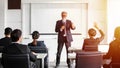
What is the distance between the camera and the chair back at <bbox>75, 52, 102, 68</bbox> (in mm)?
4703

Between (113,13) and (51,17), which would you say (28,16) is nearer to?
(51,17)

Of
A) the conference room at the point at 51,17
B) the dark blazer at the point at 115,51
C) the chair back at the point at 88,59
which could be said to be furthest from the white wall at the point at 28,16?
the dark blazer at the point at 115,51

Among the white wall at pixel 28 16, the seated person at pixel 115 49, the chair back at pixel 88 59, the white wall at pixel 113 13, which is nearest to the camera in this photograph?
the seated person at pixel 115 49

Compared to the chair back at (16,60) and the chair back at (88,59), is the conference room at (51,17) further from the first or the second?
the chair back at (16,60)

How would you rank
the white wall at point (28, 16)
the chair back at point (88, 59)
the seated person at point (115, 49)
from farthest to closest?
the white wall at point (28, 16) < the chair back at point (88, 59) < the seated person at point (115, 49)

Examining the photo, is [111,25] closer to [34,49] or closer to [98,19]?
[98,19]

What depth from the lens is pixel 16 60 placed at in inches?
174

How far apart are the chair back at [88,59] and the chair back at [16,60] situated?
833mm

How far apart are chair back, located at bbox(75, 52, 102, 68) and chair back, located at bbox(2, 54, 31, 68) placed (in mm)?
833

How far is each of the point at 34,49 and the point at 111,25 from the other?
414 cm

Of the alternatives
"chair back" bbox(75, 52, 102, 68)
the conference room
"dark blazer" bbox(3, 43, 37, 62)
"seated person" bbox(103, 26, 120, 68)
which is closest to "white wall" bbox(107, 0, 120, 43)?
the conference room

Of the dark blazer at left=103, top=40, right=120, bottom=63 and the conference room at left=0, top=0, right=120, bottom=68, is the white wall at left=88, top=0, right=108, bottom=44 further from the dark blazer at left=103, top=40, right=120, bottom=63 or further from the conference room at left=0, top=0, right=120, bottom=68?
the dark blazer at left=103, top=40, right=120, bottom=63

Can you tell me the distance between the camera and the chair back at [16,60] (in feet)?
14.5

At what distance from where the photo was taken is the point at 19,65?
4445 millimetres
